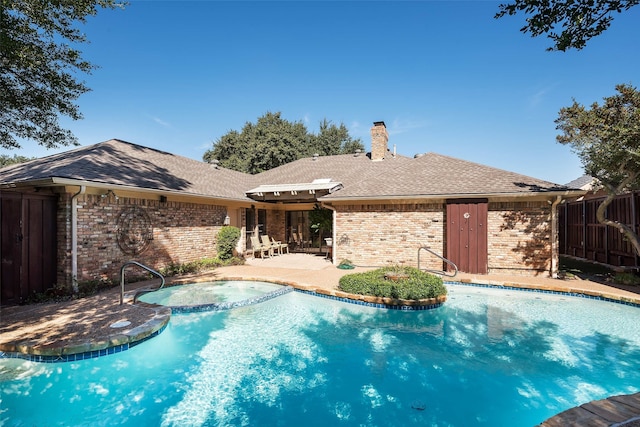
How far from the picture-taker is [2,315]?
240 inches

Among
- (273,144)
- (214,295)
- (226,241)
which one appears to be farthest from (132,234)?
(273,144)

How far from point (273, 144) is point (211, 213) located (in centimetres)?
1676

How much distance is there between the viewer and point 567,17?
429 centimetres

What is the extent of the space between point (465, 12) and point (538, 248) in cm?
757

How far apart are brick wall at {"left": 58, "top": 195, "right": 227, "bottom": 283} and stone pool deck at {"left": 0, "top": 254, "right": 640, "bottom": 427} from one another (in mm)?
952

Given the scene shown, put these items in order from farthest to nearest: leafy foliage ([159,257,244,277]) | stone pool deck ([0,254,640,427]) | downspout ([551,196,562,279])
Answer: leafy foliage ([159,257,244,277]) < downspout ([551,196,562,279]) < stone pool deck ([0,254,640,427])

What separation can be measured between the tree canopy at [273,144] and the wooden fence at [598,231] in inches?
824

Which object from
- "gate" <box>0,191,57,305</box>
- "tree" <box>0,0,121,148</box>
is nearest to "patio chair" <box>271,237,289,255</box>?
"gate" <box>0,191,57,305</box>

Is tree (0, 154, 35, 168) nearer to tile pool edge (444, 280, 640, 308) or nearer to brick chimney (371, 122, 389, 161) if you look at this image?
brick chimney (371, 122, 389, 161)

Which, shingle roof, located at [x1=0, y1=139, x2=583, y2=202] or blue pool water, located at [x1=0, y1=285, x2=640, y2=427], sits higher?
shingle roof, located at [x1=0, y1=139, x2=583, y2=202]

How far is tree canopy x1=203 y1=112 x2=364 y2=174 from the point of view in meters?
28.0

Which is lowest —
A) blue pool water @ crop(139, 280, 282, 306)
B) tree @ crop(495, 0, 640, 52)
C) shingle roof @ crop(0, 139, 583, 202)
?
blue pool water @ crop(139, 280, 282, 306)

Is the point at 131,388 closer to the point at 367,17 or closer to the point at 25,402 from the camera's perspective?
the point at 25,402

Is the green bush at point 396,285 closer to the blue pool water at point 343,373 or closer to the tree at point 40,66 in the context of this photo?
the blue pool water at point 343,373
